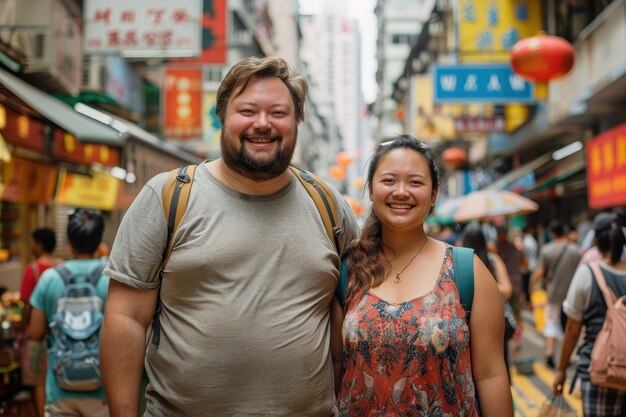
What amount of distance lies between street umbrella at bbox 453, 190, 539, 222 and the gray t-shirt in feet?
25.3

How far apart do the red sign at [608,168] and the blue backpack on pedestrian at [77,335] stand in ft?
23.9

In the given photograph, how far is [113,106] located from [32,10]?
3.80 metres

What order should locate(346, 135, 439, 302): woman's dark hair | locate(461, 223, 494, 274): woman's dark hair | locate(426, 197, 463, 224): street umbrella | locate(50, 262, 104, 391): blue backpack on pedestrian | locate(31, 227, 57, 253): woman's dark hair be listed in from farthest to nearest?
1. locate(426, 197, 463, 224): street umbrella
2. locate(461, 223, 494, 274): woman's dark hair
3. locate(31, 227, 57, 253): woman's dark hair
4. locate(50, 262, 104, 391): blue backpack on pedestrian
5. locate(346, 135, 439, 302): woman's dark hair

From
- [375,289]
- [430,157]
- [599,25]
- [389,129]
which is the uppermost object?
[389,129]

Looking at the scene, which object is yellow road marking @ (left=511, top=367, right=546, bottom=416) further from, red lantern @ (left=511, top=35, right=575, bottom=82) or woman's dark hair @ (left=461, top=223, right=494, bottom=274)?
red lantern @ (left=511, top=35, right=575, bottom=82)

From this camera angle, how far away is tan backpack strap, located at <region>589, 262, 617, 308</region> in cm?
441

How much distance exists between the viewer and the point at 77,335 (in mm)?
4180

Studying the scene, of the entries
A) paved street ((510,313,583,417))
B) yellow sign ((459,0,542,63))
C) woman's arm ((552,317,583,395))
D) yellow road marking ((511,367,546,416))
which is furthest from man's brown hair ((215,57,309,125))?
yellow sign ((459,0,542,63))

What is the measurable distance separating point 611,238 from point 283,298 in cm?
294

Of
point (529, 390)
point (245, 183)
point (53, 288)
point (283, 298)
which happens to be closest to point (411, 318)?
point (283, 298)

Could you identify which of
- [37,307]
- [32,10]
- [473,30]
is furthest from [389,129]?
[37,307]

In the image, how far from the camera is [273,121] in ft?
8.66

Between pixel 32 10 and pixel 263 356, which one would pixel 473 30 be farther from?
pixel 263 356

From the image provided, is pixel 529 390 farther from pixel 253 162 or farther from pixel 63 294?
pixel 253 162
